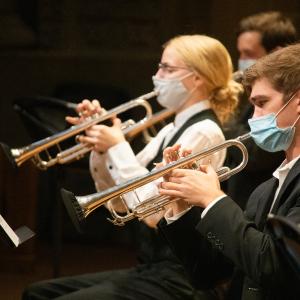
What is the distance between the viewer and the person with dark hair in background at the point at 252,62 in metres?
4.02

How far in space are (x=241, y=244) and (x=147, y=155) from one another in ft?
4.69

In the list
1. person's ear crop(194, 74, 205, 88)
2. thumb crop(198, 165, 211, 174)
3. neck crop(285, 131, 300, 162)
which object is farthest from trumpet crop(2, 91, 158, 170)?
neck crop(285, 131, 300, 162)

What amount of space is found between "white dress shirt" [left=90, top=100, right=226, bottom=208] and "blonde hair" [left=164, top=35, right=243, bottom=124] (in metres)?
0.09

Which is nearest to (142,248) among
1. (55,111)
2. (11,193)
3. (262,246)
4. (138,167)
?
(138,167)

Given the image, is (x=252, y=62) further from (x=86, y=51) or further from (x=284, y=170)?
(x=86, y=51)

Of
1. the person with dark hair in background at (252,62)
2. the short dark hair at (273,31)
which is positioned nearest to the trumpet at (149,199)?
the person with dark hair in background at (252,62)

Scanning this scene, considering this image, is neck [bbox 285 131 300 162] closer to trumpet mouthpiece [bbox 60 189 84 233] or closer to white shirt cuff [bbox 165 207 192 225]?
white shirt cuff [bbox 165 207 192 225]

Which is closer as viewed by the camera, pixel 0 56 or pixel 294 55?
pixel 294 55

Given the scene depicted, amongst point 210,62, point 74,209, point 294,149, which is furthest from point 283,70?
point 210,62

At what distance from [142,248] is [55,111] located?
1.56 metres

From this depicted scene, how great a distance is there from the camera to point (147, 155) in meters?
3.91

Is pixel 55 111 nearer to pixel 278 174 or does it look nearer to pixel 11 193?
pixel 11 193

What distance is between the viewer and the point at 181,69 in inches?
149

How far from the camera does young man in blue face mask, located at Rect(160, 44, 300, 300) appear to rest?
2516 millimetres
